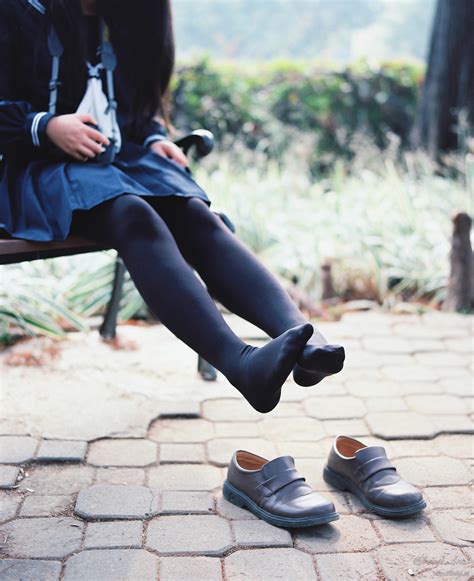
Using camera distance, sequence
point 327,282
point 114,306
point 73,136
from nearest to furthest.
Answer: point 73,136, point 114,306, point 327,282

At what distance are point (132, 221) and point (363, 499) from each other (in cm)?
85

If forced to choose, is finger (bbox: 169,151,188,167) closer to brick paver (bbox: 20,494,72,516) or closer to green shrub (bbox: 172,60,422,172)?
brick paver (bbox: 20,494,72,516)

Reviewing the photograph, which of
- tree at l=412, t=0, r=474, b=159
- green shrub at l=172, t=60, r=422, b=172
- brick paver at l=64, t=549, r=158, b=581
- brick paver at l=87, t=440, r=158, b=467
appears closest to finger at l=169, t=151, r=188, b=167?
brick paver at l=87, t=440, r=158, b=467

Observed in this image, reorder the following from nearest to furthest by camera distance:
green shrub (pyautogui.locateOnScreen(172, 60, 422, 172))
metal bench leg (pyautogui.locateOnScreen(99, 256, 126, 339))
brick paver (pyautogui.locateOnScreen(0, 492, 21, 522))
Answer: brick paver (pyautogui.locateOnScreen(0, 492, 21, 522)), metal bench leg (pyautogui.locateOnScreen(99, 256, 126, 339)), green shrub (pyautogui.locateOnScreen(172, 60, 422, 172))

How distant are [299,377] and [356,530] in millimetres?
377

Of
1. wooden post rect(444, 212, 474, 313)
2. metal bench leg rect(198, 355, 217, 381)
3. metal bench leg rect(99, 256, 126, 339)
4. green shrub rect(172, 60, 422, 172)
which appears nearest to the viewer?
metal bench leg rect(198, 355, 217, 381)

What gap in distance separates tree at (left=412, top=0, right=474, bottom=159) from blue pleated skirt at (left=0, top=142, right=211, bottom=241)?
4.02 metres

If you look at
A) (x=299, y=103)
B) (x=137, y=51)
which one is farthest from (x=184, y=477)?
(x=299, y=103)

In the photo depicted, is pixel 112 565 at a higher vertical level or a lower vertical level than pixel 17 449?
higher

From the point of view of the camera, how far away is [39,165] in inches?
→ 78.7

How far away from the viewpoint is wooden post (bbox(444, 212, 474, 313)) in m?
3.39

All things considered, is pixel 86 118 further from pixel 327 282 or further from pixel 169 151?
pixel 327 282

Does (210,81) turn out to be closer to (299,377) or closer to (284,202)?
(284,202)

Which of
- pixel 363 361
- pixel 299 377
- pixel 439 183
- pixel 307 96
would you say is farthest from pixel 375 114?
pixel 299 377
